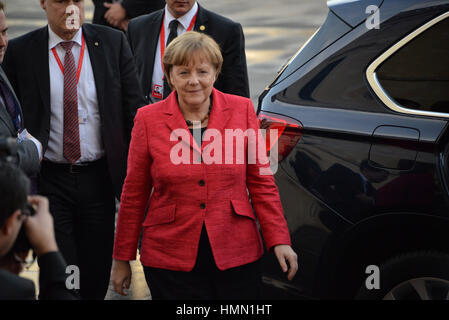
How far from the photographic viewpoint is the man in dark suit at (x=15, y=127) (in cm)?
312

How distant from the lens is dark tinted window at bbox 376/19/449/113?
326 centimetres

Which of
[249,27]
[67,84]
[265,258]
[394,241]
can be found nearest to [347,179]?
[394,241]

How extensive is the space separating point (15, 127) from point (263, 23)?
11.7 metres

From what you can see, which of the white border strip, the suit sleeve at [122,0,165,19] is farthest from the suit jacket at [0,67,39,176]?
the suit sleeve at [122,0,165,19]

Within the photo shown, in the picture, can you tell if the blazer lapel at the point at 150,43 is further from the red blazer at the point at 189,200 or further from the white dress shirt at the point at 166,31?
the red blazer at the point at 189,200

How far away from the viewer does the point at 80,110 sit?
151 inches

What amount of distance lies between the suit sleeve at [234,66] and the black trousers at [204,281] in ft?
5.56

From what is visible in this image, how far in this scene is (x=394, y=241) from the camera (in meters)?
3.25

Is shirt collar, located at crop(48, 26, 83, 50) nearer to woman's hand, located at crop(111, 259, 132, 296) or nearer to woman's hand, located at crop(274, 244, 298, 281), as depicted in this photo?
woman's hand, located at crop(111, 259, 132, 296)

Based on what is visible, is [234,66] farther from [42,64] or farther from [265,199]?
[265,199]

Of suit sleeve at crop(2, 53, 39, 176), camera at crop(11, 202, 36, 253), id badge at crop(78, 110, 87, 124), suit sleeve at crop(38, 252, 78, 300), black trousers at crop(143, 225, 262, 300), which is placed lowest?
black trousers at crop(143, 225, 262, 300)

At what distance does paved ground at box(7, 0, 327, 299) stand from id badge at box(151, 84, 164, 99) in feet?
15.6

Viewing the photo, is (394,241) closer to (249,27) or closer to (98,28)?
(98,28)
